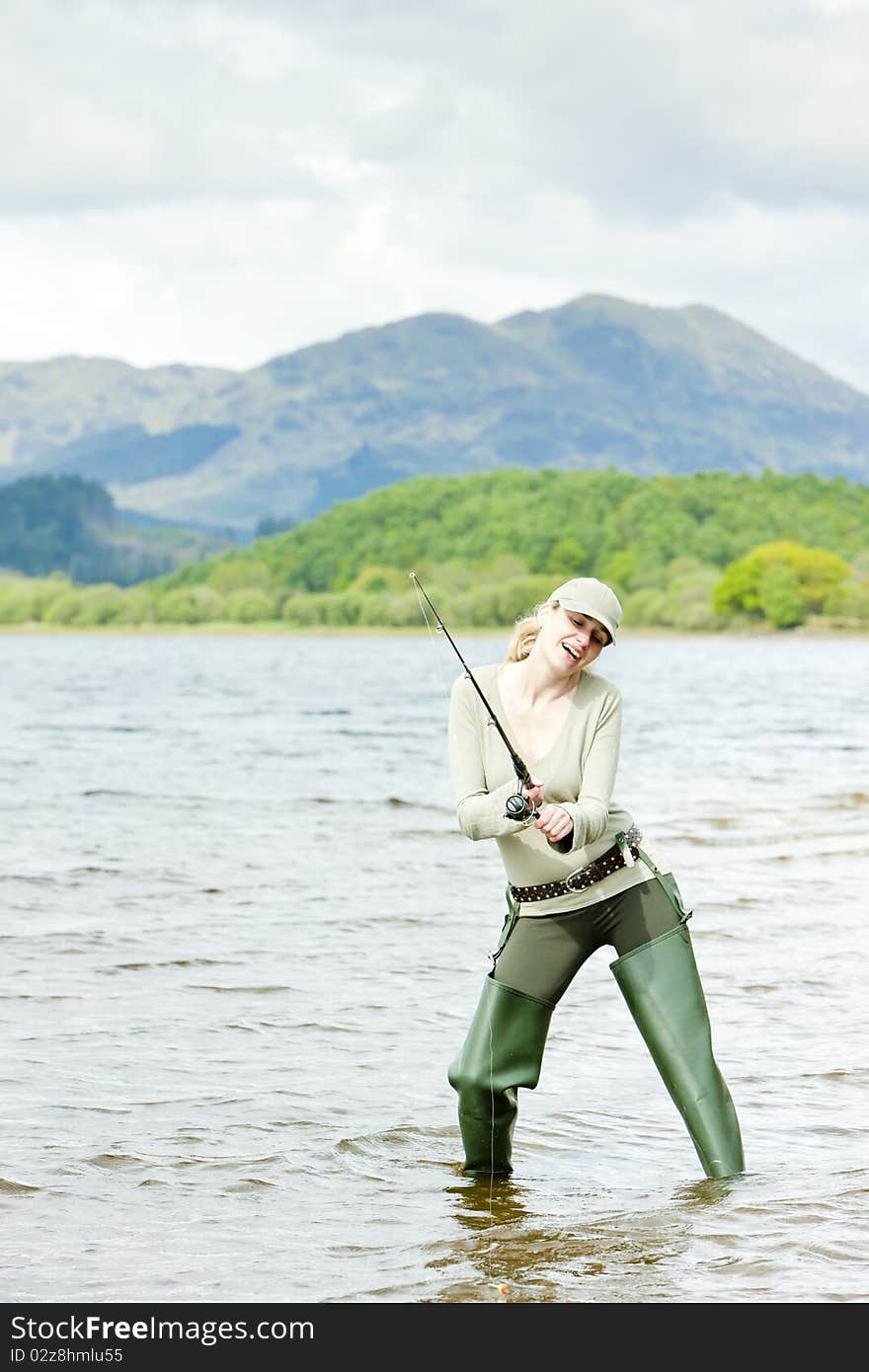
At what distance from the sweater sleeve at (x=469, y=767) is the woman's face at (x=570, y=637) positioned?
0.34 metres

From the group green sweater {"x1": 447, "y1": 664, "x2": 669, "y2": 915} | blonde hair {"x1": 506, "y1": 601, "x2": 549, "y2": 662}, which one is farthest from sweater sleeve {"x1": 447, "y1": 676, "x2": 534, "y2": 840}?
blonde hair {"x1": 506, "y1": 601, "x2": 549, "y2": 662}

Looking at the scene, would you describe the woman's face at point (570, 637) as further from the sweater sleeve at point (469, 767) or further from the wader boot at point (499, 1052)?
the wader boot at point (499, 1052)

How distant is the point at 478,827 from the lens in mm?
6531

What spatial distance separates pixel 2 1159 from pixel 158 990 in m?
4.15

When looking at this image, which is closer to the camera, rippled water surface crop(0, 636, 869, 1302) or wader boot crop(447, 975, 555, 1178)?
rippled water surface crop(0, 636, 869, 1302)

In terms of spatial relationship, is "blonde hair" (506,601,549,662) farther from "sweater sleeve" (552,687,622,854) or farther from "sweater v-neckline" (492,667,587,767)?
"sweater sleeve" (552,687,622,854)

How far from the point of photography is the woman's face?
6.60 metres

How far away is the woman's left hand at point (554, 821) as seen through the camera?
6336 mm

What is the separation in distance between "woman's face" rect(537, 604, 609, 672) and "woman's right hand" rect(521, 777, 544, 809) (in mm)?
464

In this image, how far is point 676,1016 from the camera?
700 cm

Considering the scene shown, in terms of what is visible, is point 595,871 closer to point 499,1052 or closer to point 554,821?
point 554,821

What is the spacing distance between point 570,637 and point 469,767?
0.62 meters

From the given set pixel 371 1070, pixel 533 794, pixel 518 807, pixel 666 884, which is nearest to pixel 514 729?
pixel 533 794
